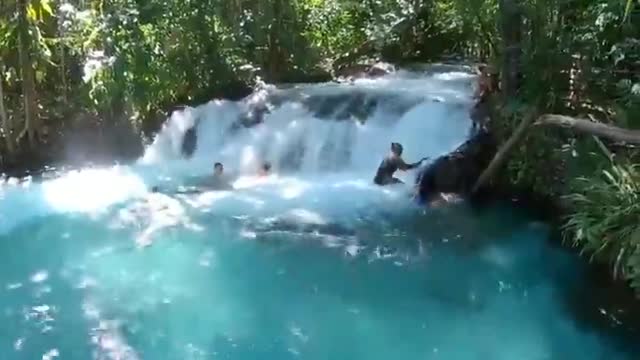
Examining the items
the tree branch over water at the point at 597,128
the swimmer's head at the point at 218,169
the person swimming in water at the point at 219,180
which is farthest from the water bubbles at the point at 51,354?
the swimmer's head at the point at 218,169

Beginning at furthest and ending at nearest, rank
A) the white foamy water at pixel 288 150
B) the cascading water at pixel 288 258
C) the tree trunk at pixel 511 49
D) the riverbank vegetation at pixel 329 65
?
the white foamy water at pixel 288 150, the tree trunk at pixel 511 49, the riverbank vegetation at pixel 329 65, the cascading water at pixel 288 258

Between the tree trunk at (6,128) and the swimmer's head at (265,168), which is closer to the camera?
the tree trunk at (6,128)

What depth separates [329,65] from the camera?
57.1 ft

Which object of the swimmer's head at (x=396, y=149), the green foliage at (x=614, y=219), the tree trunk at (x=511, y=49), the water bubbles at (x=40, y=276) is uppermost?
the tree trunk at (x=511, y=49)

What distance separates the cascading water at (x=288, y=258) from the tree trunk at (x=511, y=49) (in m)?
1.60

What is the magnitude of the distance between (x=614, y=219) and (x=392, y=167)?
14.4 ft

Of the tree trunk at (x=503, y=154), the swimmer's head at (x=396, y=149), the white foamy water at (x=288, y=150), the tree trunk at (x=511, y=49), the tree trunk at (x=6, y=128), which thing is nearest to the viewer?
the tree trunk at (x=503, y=154)

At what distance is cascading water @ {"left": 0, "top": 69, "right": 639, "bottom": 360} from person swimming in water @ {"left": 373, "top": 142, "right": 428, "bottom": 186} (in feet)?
0.48

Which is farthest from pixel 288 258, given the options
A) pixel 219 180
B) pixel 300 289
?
pixel 219 180

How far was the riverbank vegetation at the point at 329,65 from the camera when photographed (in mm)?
8414

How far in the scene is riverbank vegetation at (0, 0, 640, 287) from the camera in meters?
8.41

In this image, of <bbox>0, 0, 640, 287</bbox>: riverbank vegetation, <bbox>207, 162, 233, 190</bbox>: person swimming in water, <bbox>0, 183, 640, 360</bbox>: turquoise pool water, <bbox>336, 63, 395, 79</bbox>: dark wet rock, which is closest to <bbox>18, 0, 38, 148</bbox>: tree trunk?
<bbox>0, 0, 640, 287</bbox>: riverbank vegetation

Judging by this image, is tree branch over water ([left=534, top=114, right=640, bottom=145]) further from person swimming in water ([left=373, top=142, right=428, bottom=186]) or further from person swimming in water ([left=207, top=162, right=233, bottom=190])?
person swimming in water ([left=207, top=162, right=233, bottom=190])

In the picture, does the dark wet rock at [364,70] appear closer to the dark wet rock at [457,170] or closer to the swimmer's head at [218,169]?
the swimmer's head at [218,169]
